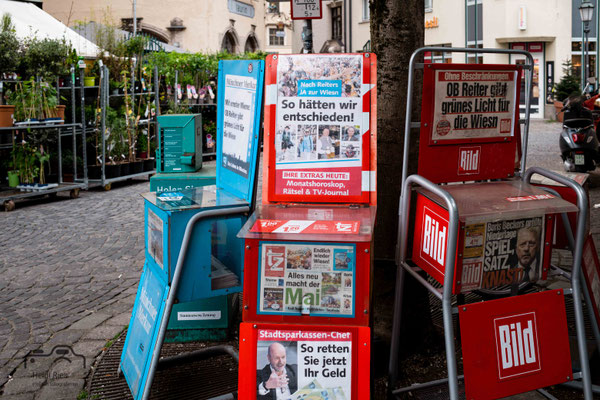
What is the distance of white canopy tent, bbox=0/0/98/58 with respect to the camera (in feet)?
41.7

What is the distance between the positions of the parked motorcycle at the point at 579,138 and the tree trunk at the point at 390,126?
7452 millimetres

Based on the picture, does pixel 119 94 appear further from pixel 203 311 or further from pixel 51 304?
pixel 203 311

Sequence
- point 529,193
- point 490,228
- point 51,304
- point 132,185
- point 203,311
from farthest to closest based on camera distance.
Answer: point 132,185
point 51,304
point 203,311
point 529,193
point 490,228

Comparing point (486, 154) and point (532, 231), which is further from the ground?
point (486, 154)

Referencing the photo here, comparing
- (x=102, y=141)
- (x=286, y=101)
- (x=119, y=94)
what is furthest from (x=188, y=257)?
(x=119, y=94)

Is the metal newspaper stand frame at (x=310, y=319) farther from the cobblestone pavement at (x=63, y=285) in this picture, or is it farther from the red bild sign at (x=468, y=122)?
the cobblestone pavement at (x=63, y=285)

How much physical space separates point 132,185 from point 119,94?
1.63 metres

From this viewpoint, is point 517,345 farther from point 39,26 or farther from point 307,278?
point 39,26

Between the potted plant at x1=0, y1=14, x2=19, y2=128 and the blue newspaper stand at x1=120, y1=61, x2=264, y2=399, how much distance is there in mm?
6906

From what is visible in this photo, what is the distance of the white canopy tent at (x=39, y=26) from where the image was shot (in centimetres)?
1271

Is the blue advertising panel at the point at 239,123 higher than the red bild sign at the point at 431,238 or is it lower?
higher

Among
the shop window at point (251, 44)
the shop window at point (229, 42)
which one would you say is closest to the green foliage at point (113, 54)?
the shop window at point (229, 42)

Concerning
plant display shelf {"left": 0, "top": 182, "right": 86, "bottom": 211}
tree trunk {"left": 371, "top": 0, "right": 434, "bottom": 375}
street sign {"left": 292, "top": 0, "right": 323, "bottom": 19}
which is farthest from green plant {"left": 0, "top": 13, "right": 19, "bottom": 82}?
tree trunk {"left": 371, "top": 0, "right": 434, "bottom": 375}

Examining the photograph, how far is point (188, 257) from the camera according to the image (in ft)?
10.5
